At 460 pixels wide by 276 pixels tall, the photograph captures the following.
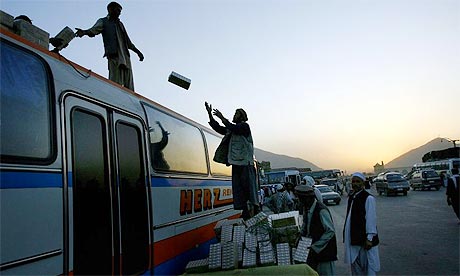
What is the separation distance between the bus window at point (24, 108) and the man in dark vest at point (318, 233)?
3531mm

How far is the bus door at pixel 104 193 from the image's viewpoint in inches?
125

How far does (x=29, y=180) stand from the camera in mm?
2680

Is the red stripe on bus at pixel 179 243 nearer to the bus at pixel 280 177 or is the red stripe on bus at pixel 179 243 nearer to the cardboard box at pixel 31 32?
the cardboard box at pixel 31 32

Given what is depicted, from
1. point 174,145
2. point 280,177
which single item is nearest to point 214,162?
point 174,145

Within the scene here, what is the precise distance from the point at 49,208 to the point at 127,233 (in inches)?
47.8

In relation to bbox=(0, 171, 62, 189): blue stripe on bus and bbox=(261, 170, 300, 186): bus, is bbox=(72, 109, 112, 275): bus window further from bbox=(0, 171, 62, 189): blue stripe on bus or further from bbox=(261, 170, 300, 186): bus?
bbox=(261, 170, 300, 186): bus

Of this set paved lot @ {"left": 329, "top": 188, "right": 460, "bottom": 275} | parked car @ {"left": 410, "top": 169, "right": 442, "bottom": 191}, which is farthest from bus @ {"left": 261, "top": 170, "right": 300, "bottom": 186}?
paved lot @ {"left": 329, "top": 188, "right": 460, "bottom": 275}

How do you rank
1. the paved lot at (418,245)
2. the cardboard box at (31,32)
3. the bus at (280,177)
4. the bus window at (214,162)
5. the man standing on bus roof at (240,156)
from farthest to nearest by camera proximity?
the bus at (280,177) → the paved lot at (418,245) → the bus window at (214,162) → the man standing on bus roof at (240,156) → the cardboard box at (31,32)

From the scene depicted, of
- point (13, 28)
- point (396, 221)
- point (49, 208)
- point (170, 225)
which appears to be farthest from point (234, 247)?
point (396, 221)

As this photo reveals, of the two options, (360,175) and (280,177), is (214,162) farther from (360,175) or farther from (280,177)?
(280,177)

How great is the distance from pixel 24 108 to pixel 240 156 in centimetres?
369

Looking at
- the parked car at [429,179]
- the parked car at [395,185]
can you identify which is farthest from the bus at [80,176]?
the parked car at [429,179]

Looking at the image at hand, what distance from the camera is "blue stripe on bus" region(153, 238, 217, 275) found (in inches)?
182

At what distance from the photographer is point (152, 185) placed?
4641 mm
